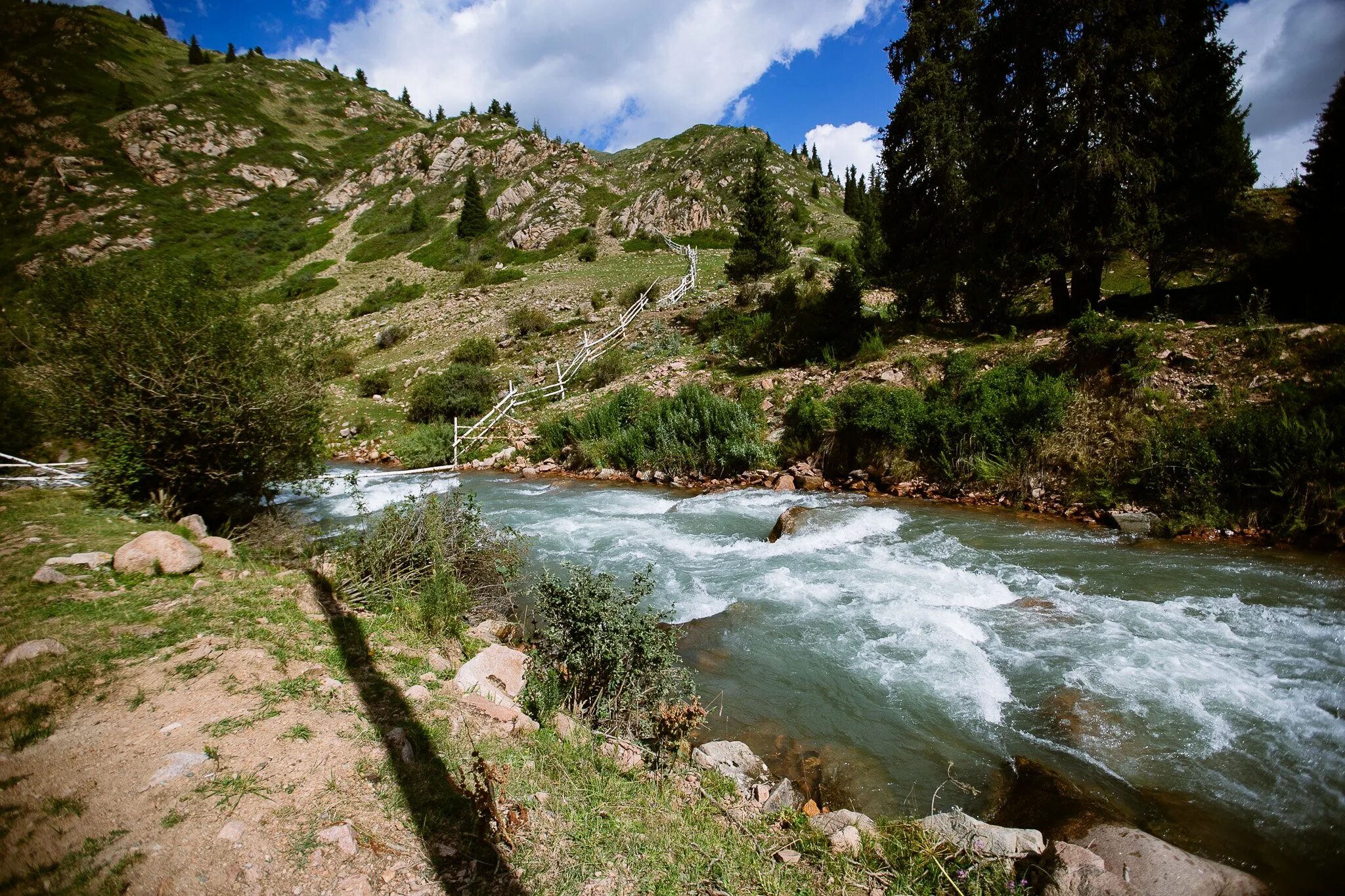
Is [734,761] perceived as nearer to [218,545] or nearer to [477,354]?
[218,545]

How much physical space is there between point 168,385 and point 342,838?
24.4ft

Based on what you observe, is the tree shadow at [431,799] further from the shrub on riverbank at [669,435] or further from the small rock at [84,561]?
the shrub on riverbank at [669,435]

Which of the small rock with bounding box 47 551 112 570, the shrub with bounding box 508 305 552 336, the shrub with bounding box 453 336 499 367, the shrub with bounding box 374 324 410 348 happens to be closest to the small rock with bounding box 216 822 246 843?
the small rock with bounding box 47 551 112 570

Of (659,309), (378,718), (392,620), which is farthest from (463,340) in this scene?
(378,718)

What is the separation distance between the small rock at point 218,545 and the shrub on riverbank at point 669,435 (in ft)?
32.0

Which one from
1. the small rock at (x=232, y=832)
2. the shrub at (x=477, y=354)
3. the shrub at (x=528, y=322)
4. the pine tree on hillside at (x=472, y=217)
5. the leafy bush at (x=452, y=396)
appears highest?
the pine tree on hillside at (x=472, y=217)

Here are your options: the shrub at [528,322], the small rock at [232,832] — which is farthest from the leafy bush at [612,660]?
the shrub at [528,322]

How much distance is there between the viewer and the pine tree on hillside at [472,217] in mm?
46875

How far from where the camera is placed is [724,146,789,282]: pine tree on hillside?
25375 millimetres

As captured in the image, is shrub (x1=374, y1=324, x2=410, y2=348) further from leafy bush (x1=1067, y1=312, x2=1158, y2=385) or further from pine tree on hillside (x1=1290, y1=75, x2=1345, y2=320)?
pine tree on hillside (x1=1290, y1=75, x2=1345, y2=320)

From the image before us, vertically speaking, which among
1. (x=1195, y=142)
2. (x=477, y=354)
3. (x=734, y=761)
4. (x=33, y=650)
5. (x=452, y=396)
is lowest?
(x=734, y=761)

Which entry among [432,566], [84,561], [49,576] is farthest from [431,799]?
[84,561]

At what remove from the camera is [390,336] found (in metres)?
29.9

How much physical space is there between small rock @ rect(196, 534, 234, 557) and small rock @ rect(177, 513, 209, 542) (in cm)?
34
